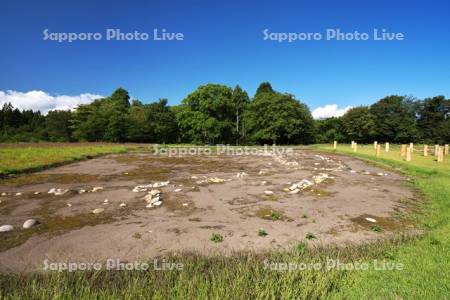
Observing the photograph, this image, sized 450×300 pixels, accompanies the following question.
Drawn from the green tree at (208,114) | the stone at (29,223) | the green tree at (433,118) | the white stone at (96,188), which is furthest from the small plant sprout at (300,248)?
the green tree at (433,118)

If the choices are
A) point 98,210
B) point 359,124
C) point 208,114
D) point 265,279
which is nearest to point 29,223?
point 98,210

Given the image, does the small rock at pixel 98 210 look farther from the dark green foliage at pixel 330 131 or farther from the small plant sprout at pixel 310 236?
the dark green foliage at pixel 330 131

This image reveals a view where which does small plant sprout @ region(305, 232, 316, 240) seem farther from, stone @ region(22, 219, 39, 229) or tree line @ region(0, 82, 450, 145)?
tree line @ region(0, 82, 450, 145)

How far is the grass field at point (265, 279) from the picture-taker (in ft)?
11.5

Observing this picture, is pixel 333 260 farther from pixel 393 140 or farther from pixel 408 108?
pixel 408 108

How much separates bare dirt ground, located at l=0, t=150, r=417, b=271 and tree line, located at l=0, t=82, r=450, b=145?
4510 centimetres

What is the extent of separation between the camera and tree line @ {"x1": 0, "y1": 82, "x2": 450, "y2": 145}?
5800cm

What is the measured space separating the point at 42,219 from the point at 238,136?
58507 millimetres

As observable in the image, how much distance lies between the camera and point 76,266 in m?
4.52

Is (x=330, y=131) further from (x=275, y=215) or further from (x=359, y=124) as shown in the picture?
(x=275, y=215)

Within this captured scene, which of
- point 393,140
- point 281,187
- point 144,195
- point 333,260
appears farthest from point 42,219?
point 393,140

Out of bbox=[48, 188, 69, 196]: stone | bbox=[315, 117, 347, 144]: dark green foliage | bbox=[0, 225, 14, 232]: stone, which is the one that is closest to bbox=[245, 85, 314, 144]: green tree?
bbox=[315, 117, 347, 144]: dark green foliage

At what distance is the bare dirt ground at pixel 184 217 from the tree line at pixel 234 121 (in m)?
45.1

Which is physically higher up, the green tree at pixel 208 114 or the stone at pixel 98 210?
the green tree at pixel 208 114
